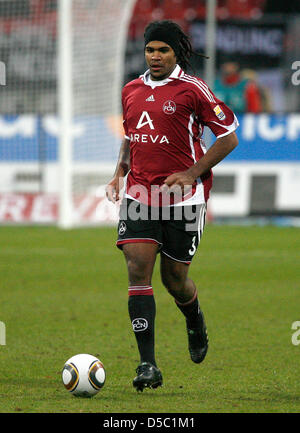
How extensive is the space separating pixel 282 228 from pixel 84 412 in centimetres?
1291

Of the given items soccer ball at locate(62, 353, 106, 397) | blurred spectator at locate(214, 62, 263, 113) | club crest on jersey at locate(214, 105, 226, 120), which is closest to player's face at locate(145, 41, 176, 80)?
club crest on jersey at locate(214, 105, 226, 120)

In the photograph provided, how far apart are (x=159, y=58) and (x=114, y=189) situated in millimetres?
910

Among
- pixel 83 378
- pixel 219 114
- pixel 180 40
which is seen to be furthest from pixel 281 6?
pixel 83 378

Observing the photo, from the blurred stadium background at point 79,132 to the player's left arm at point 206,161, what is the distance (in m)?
10.5

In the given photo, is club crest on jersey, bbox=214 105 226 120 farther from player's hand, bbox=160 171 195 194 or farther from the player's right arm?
the player's right arm

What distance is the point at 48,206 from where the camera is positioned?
16984 mm

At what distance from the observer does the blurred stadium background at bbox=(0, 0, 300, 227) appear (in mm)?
15883

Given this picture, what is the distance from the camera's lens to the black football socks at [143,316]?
5.26 meters

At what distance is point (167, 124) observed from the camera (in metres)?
5.41

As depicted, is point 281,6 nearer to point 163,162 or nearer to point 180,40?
point 180,40

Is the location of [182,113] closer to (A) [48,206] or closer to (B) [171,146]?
(B) [171,146]

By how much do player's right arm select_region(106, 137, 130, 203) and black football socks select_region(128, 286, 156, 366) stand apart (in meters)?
0.72

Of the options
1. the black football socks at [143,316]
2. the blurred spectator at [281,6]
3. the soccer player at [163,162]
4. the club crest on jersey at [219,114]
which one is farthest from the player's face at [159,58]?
the blurred spectator at [281,6]
